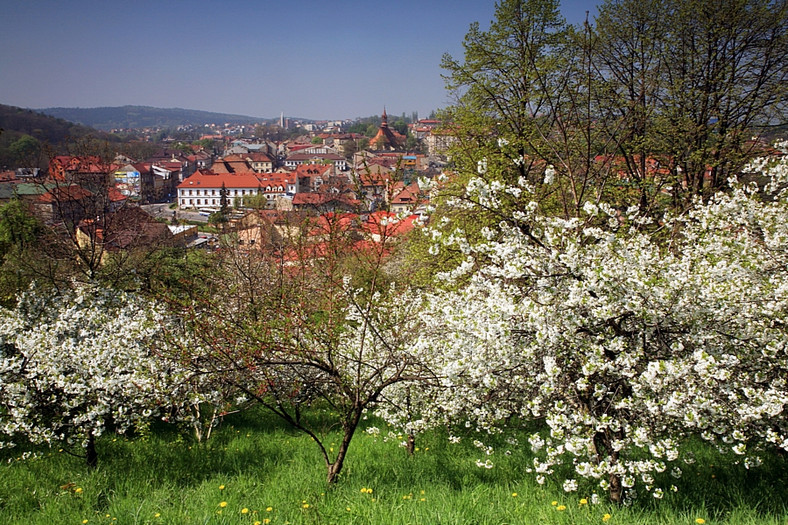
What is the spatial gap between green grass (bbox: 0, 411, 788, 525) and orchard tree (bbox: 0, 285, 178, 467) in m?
0.55

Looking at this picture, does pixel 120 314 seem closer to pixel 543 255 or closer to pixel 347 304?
pixel 347 304

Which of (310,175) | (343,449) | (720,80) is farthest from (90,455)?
(310,175)

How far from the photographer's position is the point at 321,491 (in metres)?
5.09

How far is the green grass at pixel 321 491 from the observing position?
14.3 ft

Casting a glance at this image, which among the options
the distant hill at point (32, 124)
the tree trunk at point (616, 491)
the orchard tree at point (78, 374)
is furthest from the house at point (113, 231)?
the distant hill at point (32, 124)

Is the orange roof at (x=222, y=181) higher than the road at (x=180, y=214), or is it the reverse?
the orange roof at (x=222, y=181)

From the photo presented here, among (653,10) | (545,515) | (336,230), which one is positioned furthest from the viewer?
(653,10)

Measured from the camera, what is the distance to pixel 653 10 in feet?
42.9

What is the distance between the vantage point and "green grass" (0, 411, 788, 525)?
14.3ft

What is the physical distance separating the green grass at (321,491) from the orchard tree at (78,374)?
55cm

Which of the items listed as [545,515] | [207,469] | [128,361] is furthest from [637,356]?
[128,361]

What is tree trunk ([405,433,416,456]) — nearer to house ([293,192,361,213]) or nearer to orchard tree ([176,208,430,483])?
orchard tree ([176,208,430,483])

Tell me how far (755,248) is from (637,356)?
218 cm

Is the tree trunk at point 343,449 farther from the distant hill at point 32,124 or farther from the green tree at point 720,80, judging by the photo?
the distant hill at point 32,124
